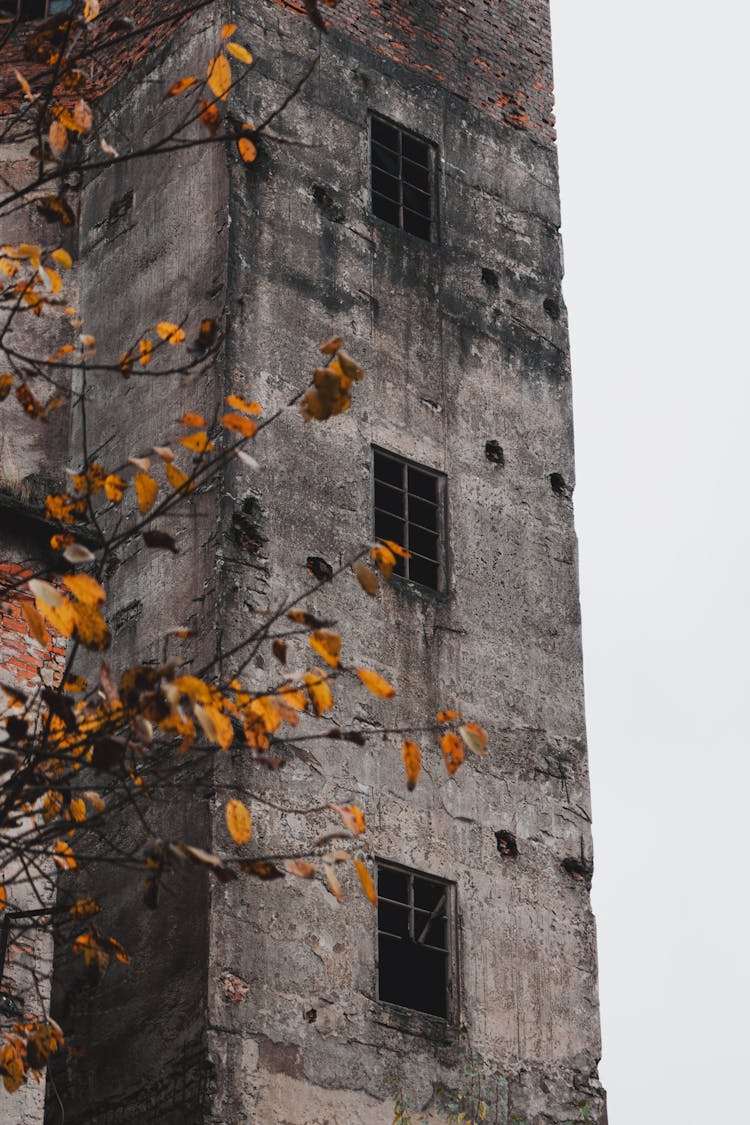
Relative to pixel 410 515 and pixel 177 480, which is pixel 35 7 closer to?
pixel 410 515

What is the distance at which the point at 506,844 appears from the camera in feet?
53.4

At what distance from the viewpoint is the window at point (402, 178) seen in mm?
18156

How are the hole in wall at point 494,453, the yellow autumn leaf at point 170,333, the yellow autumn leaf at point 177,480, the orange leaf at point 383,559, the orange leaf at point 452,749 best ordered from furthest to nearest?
the hole in wall at point 494,453, the yellow autumn leaf at point 170,333, the orange leaf at point 452,749, the orange leaf at point 383,559, the yellow autumn leaf at point 177,480

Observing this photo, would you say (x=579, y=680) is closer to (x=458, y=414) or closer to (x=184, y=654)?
(x=458, y=414)

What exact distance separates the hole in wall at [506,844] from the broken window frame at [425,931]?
720mm

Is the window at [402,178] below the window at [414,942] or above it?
above

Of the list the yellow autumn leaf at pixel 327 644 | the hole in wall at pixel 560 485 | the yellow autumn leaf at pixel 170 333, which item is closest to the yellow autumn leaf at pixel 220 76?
the yellow autumn leaf at pixel 170 333

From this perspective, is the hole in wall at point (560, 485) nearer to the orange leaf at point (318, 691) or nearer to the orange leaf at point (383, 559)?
the orange leaf at point (383, 559)

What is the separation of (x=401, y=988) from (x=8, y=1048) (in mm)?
7378

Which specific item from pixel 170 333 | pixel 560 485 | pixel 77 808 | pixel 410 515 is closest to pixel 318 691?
pixel 77 808

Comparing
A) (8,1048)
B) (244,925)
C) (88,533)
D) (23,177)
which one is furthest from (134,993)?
(23,177)

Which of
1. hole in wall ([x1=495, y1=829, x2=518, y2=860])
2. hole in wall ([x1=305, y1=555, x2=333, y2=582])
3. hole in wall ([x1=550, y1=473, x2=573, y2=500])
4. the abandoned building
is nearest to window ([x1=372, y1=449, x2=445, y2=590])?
the abandoned building

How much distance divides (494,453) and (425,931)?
488 cm

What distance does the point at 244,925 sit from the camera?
14.3m
